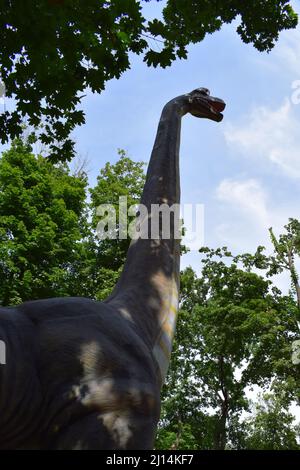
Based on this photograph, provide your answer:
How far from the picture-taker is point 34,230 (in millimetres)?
15680

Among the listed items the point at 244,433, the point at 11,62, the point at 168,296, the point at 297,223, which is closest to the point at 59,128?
the point at 11,62

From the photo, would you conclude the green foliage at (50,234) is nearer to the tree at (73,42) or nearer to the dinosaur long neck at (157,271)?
the tree at (73,42)

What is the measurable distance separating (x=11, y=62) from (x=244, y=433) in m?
38.1

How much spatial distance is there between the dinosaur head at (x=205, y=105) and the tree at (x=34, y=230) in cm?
1045

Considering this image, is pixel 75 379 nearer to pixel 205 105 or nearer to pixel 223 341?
pixel 205 105

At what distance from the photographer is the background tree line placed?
15.6m

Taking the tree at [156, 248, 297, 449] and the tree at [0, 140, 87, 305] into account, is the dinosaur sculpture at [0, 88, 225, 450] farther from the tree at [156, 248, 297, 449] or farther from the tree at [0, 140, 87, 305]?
the tree at [156, 248, 297, 449]

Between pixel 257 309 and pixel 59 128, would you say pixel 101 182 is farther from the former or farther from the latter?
pixel 59 128

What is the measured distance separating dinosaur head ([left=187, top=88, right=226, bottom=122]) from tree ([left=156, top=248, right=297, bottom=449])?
14965 mm

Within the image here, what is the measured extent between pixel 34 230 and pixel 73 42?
457 inches

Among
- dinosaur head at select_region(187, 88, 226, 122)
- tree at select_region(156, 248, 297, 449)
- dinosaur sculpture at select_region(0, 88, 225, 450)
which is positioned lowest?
tree at select_region(156, 248, 297, 449)

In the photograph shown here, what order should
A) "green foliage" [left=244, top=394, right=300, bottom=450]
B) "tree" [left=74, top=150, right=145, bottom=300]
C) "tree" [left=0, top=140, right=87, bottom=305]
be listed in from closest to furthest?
"tree" [left=0, top=140, right=87, bottom=305] → "tree" [left=74, top=150, right=145, bottom=300] → "green foliage" [left=244, top=394, right=300, bottom=450]

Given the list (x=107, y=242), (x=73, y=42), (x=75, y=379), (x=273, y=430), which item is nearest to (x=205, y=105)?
(x=73, y=42)

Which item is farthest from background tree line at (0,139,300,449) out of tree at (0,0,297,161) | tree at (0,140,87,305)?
tree at (0,0,297,161)
